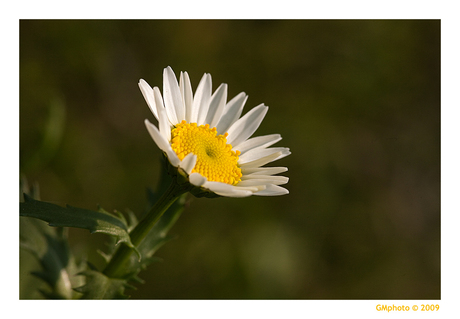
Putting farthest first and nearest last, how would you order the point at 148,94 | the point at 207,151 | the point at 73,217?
the point at 207,151
the point at 148,94
the point at 73,217

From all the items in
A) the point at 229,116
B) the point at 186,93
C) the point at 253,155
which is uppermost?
the point at 186,93

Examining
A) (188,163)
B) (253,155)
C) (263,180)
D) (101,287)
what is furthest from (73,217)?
(253,155)

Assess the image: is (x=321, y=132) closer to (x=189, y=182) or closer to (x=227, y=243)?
(x=227, y=243)

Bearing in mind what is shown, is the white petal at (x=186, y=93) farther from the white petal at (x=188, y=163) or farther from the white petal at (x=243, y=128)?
the white petal at (x=188, y=163)

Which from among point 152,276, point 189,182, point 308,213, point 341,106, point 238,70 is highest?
point 238,70

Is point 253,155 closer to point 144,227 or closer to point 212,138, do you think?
point 212,138

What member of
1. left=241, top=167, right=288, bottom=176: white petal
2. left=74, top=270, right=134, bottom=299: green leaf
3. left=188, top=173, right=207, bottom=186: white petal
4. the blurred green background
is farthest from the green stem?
the blurred green background

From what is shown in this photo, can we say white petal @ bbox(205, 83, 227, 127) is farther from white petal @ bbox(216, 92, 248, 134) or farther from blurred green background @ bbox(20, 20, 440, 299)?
blurred green background @ bbox(20, 20, 440, 299)

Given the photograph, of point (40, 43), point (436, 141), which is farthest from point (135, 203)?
point (436, 141)
